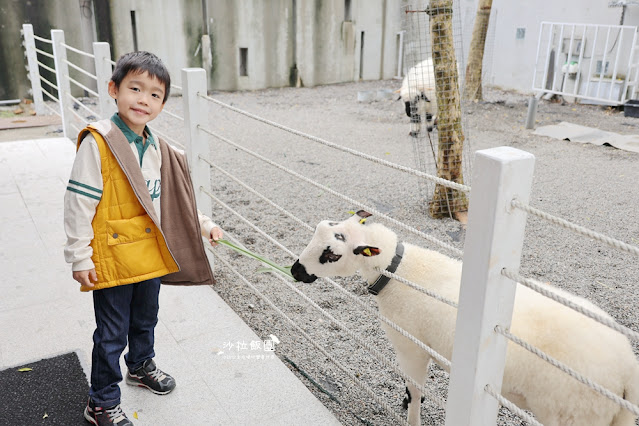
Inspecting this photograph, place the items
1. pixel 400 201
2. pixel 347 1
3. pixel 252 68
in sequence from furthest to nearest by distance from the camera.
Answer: pixel 347 1
pixel 252 68
pixel 400 201

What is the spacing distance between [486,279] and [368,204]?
12.7 feet

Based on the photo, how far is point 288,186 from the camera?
5.81m

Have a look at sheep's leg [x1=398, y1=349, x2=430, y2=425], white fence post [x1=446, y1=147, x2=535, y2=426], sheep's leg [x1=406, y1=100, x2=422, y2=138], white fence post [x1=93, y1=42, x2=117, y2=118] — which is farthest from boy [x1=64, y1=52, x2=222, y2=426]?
sheep's leg [x1=406, y1=100, x2=422, y2=138]

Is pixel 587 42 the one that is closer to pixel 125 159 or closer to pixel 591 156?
pixel 591 156

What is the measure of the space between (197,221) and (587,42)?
9656 millimetres

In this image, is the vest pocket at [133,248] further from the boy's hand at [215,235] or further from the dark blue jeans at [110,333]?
the boy's hand at [215,235]

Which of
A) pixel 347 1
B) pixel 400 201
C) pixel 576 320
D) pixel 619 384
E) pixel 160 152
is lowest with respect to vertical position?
pixel 400 201

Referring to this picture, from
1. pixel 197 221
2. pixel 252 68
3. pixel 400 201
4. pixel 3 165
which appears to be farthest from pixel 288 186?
pixel 252 68

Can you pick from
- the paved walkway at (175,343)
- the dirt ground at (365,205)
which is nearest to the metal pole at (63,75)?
the dirt ground at (365,205)

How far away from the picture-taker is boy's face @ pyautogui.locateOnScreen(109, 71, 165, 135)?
192 centimetres

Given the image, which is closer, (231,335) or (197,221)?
(197,221)

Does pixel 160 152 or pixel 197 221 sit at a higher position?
pixel 160 152

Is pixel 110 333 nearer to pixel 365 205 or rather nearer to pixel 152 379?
pixel 152 379

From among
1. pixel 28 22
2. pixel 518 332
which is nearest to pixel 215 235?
pixel 518 332
